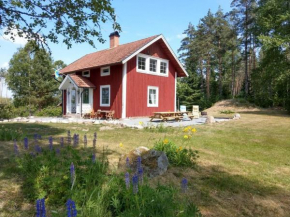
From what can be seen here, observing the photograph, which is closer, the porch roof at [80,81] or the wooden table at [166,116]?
the wooden table at [166,116]

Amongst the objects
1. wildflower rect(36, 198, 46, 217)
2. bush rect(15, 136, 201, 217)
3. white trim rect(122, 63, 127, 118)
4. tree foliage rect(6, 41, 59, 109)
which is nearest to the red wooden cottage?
white trim rect(122, 63, 127, 118)

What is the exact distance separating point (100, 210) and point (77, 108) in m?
16.3

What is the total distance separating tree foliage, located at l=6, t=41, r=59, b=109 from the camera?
31.3 meters

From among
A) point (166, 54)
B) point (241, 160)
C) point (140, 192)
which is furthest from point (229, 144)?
point (166, 54)

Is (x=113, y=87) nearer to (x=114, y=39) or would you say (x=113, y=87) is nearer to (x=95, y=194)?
(x=114, y=39)

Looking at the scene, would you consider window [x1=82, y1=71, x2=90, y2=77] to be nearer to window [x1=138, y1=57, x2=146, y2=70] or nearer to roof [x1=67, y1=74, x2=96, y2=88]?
roof [x1=67, y1=74, x2=96, y2=88]

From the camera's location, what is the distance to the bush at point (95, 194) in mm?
2031

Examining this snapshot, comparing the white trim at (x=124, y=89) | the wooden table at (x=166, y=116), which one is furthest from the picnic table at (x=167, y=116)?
the white trim at (x=124, y=89)

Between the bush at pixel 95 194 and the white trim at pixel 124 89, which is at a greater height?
the white trim at pixel 124 89

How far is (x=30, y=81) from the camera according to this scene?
31750 mm

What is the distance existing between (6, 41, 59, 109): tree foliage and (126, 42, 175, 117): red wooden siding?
20681 millimetres

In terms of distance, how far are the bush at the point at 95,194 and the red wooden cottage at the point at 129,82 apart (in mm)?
12165

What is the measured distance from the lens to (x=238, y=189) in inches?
128

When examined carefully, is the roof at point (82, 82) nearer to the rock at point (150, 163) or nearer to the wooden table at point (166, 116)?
the wooden table at point (166, 116)
